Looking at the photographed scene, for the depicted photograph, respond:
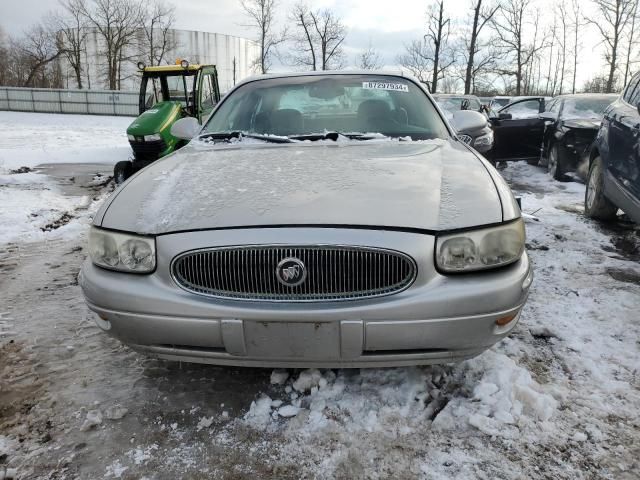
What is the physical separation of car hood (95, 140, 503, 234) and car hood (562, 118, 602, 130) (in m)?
5.90

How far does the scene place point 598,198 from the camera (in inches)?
205

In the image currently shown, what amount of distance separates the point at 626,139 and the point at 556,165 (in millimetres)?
4108

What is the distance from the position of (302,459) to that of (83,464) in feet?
2.78

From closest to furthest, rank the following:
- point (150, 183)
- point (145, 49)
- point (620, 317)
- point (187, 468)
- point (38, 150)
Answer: point (187, 468) → point (150, 183) → point (620, 317) → point (38, 150) → point (145, 49)

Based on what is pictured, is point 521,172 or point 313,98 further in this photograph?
point 521,172

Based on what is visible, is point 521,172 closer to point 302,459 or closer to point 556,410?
point 556,410

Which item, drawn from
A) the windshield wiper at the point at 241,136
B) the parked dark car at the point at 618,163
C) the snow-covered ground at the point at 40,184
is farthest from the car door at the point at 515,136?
the snow-covered ground at the point at 40,184

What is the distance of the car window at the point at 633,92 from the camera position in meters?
4.58

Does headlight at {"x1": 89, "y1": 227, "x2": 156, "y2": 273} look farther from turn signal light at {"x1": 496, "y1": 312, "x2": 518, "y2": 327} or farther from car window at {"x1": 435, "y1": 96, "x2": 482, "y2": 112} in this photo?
car window at {"x1": 435, "y1": 96, "x2": 482, "y2": 112}

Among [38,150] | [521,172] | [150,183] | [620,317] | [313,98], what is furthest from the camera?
[38,150]

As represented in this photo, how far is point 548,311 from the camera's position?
3.08 m

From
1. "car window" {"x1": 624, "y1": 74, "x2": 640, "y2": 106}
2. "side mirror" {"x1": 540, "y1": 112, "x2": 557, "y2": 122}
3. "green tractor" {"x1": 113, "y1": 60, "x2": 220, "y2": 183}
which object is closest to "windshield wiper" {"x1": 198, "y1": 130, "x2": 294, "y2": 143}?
"car window" {"x1": 624, "y1": 74, "x2": 640, "y2": 106}

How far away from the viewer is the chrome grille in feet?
6.01

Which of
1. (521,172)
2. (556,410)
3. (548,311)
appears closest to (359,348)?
(556,410)
